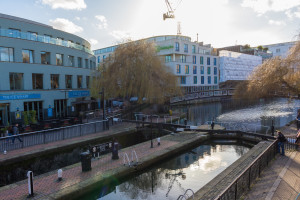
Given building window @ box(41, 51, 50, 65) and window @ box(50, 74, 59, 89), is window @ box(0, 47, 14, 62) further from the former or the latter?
window @ box(50, 74, 59, 89)

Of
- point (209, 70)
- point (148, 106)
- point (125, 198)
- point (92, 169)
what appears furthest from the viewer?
point (209, 70)

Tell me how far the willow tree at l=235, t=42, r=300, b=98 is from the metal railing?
50.0 feet

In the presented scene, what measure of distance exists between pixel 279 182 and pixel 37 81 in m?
26.3

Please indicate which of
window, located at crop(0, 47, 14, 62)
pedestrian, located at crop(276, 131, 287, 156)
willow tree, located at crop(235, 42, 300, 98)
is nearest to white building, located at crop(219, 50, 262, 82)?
willow tree, located at crop(235, 42, 300, 98)

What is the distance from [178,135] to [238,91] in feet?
34.0

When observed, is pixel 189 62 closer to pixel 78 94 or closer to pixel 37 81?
pixel 78 94

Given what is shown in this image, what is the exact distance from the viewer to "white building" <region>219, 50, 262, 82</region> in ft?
225

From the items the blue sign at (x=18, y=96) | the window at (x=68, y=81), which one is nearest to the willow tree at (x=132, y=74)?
the window at (x=68, y=81)

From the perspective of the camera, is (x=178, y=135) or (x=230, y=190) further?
(x=178, y=135)

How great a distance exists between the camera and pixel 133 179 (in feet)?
37.7

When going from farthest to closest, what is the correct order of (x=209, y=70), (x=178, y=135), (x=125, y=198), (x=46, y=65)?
(x=209, y=70) → (x=46, y=65) → (x=178, y=135) → (x=125, y=198)

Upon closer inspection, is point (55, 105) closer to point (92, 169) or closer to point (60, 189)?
point (92, 169)

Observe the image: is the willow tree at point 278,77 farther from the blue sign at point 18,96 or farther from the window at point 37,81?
the window at point 37,81

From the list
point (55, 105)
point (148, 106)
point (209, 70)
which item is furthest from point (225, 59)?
point (55, 105)
